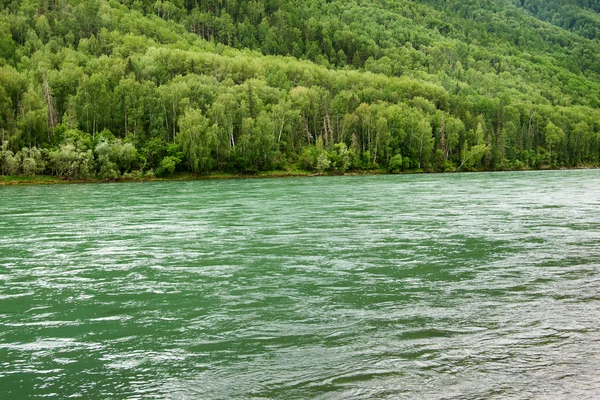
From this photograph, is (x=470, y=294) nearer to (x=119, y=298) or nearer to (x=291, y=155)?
(x=119, y=298)

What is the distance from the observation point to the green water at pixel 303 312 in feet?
38.4

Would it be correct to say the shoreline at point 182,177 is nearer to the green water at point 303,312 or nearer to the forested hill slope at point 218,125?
the forested hill slope at point 218,125

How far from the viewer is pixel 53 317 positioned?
1677cm

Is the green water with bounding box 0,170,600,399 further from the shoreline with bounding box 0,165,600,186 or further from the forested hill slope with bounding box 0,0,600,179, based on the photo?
the forested hill slope with bounding box 0,0,600,179

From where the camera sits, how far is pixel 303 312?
16719 millimetres

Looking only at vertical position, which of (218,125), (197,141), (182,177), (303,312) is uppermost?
(218,125)

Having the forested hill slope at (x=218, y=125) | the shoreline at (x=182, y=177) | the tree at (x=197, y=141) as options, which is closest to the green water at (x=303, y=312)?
the shoreline at (x=182, y=177)

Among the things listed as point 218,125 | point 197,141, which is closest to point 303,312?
point 197,141

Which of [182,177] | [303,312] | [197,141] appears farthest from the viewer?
[182,177]

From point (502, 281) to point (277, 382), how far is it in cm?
1171

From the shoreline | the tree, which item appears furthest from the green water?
the tree

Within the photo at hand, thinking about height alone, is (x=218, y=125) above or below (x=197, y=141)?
above

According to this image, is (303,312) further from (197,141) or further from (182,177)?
(182,177)

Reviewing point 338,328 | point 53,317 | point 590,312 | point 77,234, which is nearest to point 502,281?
point 590,312
